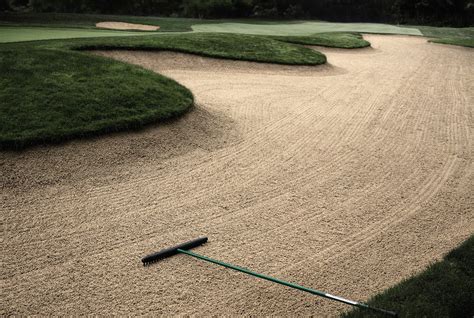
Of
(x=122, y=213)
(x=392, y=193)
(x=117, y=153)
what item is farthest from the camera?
(x=117, y=153)

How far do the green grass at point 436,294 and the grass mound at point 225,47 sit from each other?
433 inches

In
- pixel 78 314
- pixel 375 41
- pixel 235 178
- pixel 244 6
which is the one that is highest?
pixel 244 6

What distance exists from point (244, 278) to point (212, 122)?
4.77 metres

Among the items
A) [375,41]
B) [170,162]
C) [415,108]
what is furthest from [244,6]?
[170,162]

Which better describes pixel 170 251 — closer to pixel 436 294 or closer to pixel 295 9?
pixel 436 294

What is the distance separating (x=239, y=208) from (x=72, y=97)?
172 inches

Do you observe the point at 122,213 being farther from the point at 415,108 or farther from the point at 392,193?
the point at 415,108

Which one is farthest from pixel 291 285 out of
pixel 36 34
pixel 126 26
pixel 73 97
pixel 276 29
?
pixel 276 29

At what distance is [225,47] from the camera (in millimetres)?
15164

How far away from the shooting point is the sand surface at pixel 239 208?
4312 mm

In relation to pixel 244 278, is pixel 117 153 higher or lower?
higher

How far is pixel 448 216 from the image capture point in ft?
19.4

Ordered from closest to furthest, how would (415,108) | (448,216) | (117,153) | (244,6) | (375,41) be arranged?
1. (448,216)
2. (117,153)
3. (415,108)
4. (375,41)
5. (244,6)

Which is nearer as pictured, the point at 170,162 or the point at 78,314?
the point at 78,314
